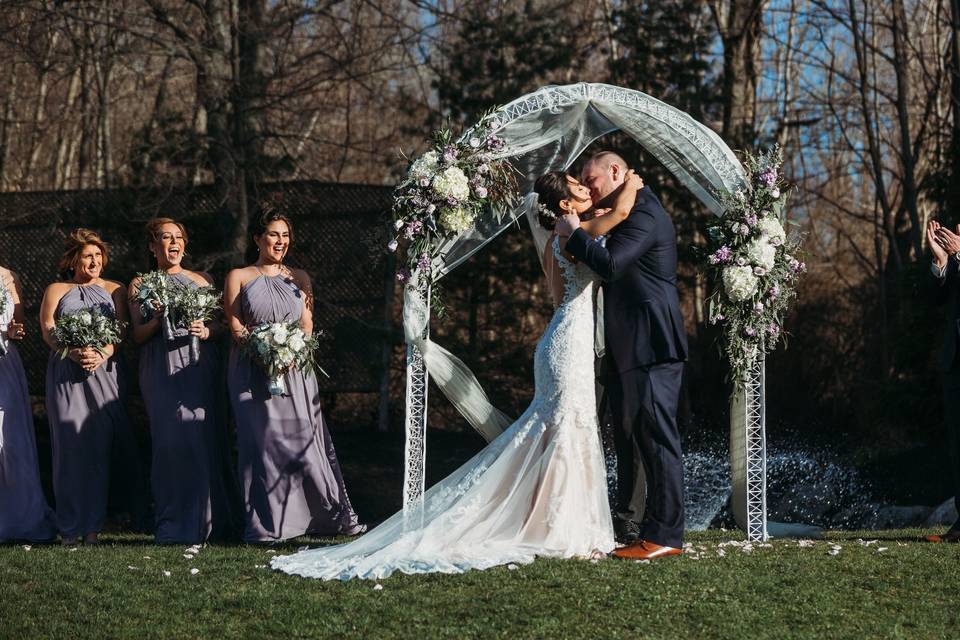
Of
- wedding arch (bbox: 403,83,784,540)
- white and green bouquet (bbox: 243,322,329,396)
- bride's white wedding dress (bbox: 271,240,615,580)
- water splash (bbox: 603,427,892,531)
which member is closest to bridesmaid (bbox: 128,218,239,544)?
white and green bouquet (bbox: 243,322,329,396)

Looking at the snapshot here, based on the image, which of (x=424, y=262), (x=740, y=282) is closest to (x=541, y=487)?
(x=424, y=262)

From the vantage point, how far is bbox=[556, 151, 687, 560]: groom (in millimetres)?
5984

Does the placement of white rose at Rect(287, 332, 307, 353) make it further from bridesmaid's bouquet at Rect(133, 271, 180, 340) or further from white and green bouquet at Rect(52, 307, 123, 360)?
white and green bouquet at Rect(52, 307, 123, 360)

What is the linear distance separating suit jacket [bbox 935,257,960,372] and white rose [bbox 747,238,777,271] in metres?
1.21

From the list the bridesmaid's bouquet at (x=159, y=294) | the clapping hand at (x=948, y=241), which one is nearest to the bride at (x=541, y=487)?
the bridesmaid's bouquet at (x=159, y=294)

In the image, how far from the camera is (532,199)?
22.4 feet

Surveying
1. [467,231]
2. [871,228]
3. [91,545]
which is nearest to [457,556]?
[467,231]

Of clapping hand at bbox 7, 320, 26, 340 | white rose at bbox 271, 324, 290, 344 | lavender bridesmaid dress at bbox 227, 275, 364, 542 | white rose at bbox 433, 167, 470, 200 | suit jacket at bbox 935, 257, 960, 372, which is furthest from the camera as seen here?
clapping hand at bbox 7, 320, 26, 340

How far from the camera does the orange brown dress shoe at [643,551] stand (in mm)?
5910

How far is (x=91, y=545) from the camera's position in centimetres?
739

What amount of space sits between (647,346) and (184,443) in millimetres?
A: 3365

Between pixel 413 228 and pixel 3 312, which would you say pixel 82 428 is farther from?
pixel 413 228

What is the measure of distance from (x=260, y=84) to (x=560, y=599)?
8.10 metres

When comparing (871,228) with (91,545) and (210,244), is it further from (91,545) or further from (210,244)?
(91,545)
